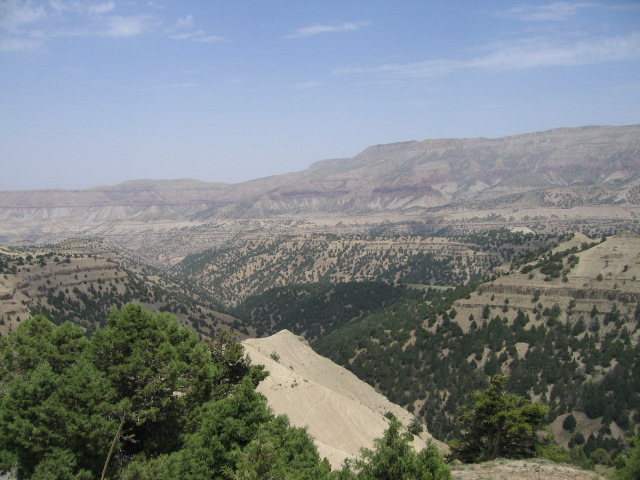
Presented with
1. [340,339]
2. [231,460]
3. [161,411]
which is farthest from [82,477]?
[340,339]

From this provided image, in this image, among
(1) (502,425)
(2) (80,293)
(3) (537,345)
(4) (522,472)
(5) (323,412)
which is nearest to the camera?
(4) (522,472)

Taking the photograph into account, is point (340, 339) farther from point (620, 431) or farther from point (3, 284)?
point (3, 284)

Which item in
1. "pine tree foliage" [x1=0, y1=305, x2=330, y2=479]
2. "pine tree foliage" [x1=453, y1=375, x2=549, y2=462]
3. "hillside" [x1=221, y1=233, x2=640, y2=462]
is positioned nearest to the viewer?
"pine tree foliage" [x1=0, y1=305, x2=330, y2=479]

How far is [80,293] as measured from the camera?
375 feet

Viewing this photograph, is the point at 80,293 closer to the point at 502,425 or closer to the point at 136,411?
the point at 136,411

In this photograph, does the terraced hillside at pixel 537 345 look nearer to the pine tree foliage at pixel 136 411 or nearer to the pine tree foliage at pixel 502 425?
the pine tree foliage at pixel 502 425

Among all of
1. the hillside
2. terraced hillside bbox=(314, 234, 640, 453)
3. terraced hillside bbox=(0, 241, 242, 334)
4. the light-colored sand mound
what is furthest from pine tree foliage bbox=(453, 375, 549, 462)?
terraced hillside bbox=(0, 241, 242, 334)

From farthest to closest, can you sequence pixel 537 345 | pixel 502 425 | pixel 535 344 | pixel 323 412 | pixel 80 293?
pixel 80 293, pixel 535 344, pixel 537 345, pixel 323 412, pixel 502 425

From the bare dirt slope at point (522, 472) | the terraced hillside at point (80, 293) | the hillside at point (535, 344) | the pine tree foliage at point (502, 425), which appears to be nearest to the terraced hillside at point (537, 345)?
the hillside at point (535, 344)

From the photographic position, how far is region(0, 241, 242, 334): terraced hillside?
100 m

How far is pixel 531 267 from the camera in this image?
99125mm

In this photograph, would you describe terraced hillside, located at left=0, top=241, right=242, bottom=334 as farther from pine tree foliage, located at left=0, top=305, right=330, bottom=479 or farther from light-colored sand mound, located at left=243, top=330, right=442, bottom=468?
pine tree foliage, located at left=0, top=305, right=330, bottom=479

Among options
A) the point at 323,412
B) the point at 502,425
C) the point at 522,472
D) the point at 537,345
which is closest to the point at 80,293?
the point at 323,412

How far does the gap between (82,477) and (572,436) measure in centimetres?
5503
